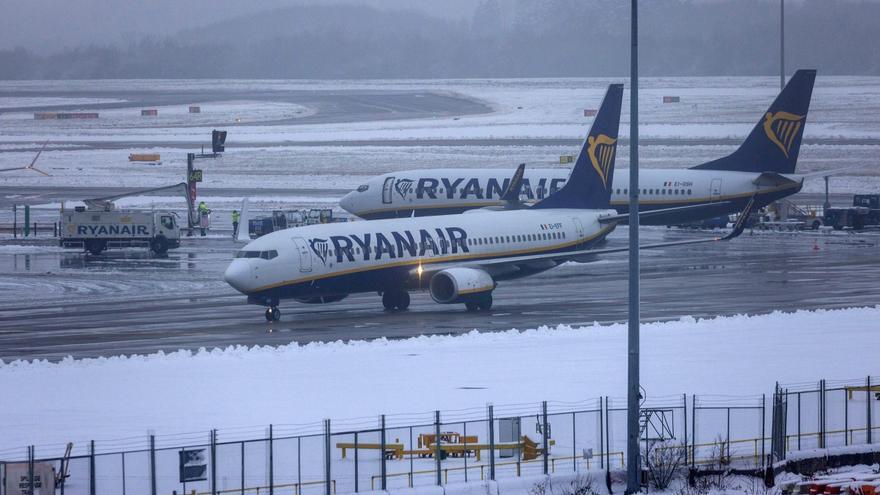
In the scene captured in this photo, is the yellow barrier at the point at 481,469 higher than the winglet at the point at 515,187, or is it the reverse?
the winglet at the point at 515,187

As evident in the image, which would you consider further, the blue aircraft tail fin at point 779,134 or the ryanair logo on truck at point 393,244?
the blue aircraft tail fin at point 779,134

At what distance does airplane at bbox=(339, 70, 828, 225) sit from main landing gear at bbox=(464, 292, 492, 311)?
26.4 m

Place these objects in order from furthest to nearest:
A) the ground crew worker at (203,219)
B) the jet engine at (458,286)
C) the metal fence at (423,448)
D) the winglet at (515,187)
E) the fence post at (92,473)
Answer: the ground crew worker at (203,219), the winglet at (515,187), the jet engine at (458,286), the metal fence at (423,448), the fence post at (92,473)

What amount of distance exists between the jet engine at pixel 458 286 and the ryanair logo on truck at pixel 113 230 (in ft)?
107

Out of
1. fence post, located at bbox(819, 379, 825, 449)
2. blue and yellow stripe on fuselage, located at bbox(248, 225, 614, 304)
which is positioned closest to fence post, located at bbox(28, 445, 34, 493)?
fence post, located at bbox(819, 379, 825, 449)

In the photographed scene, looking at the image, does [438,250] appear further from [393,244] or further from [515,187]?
[515,187]

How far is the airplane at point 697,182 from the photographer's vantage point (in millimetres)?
80938

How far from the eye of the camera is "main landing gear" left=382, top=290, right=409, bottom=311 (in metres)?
54.7

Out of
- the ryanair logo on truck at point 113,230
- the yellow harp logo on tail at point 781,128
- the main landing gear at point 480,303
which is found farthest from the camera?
the yellow harp logo on tail at point 781,128

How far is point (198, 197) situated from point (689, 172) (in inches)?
2070

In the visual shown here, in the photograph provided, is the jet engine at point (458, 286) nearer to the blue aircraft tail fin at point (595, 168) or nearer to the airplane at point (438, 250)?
the airplane at point (438, 250)

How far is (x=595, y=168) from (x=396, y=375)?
→ 26424 millimetres

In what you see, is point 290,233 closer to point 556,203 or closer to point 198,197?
point 556,203

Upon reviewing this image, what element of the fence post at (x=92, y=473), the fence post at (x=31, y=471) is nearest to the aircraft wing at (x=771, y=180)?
the fence post at (x=92, y=473)
